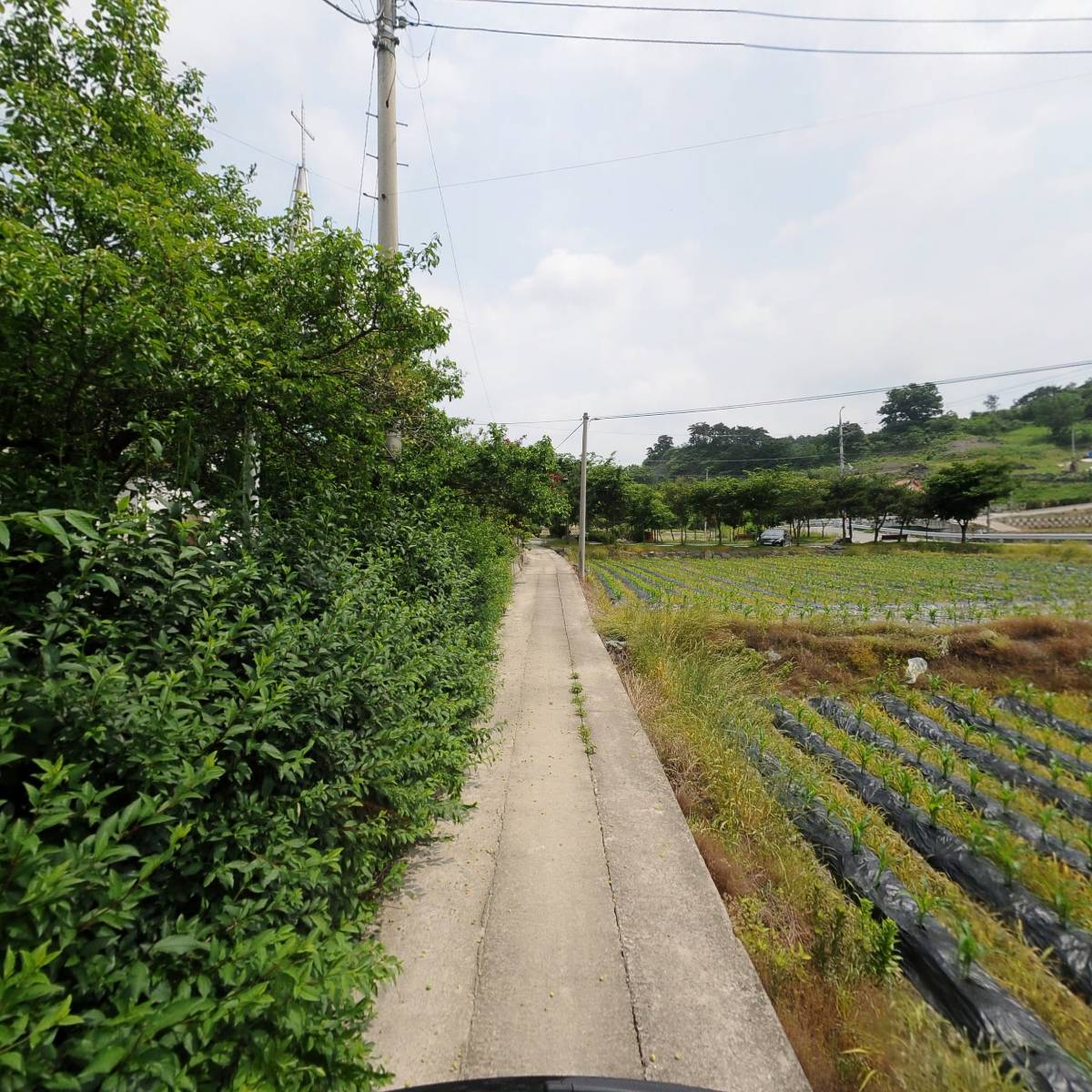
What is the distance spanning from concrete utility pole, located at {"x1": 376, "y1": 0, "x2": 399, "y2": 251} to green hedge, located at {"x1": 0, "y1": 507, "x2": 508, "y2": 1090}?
476 cm

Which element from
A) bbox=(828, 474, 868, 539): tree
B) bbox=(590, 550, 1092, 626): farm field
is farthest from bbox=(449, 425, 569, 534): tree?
bbox=(828, 474, 868, 539): tree

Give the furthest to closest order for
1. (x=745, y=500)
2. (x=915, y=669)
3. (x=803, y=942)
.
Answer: (x=745, y=500), (x=915, y=669), (x=803, y=942)

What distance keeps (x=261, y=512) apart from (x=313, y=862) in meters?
1.57

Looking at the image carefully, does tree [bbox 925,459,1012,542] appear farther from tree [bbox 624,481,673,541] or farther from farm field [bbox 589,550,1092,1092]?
tree [bbox 624,481,673,541]

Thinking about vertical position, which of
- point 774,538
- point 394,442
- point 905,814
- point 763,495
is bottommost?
point 905,814

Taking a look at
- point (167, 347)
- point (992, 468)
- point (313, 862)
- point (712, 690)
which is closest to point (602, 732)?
point (712, 690)

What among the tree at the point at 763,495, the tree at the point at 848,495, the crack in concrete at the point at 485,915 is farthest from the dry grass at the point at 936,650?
the tree at the point at 848,495

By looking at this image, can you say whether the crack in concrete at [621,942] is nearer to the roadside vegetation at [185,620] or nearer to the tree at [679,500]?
the roadside vegetation at [185,620]

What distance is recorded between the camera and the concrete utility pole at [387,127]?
543cm

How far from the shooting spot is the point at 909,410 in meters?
30.0

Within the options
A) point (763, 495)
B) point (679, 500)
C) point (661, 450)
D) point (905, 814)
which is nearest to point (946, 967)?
point (905, 814)

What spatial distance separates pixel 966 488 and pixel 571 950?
9749 mm

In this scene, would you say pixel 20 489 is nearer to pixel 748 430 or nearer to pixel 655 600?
pixel 655 600

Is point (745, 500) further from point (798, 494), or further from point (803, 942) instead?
point (803, 942)
